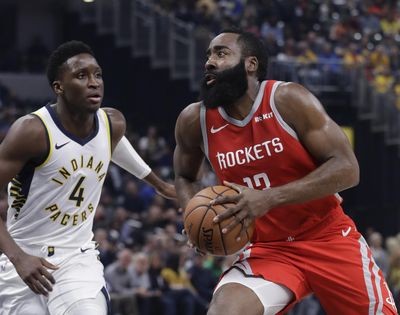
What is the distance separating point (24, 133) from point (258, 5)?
18172mm

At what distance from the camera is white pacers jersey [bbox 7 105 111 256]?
6906 mm

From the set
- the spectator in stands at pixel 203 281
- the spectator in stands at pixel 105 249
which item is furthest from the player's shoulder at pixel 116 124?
the spectator in stands at pixel 203 281

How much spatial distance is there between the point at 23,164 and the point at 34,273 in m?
0.71

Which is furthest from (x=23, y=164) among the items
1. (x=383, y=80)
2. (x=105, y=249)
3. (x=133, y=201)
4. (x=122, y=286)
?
(x=383, y=80)

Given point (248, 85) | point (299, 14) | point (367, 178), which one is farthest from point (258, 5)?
point (248, 85)

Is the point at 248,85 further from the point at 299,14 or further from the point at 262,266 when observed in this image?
the point at 299,14

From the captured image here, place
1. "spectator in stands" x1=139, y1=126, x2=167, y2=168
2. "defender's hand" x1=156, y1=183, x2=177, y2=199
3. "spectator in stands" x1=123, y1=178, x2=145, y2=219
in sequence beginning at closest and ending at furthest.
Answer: "defender's hand" x1=156, y1=183, x2=177, y2=199, "spectator in stands" x1=123, y1=178, x2=145, y2=219, "spectator in stands" x1=139, y1=126, x2=167, y2=168

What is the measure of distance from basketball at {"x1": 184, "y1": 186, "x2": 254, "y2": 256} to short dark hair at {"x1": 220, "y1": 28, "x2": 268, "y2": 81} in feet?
3.21

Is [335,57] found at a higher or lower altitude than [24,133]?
lower

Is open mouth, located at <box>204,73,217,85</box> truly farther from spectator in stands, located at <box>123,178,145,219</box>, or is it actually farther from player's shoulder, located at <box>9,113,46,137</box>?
spectator in stands, located at <box>123,178,145,219</box>

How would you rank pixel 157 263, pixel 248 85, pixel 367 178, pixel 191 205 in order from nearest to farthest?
pixel 191 205 < pixel 248 85 < pixel 157 263 < pixel 367 178

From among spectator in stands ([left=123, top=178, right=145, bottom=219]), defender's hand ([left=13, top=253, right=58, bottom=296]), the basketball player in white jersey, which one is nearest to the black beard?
the basketball player in white jersey

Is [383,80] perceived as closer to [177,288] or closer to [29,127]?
[177,288]

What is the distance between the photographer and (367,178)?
71.8 feet
